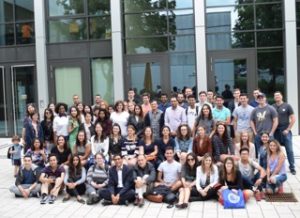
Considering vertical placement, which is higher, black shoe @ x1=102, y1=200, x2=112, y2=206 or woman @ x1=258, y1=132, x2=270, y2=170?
woman @ x1=258, y1=132, x2=270, y2=170

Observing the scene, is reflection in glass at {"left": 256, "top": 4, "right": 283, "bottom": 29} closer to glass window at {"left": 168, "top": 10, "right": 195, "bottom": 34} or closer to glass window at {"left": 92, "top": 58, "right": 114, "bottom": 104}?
glass window at {"left": 168, "top": 10, "right": 195, "bottom": 34}

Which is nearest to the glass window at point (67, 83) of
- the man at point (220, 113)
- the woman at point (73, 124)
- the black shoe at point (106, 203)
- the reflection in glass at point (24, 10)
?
the reflection in glass at point (24, 10)

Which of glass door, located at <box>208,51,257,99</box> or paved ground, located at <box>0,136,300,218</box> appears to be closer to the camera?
paved ground, located at <box>0,136,300,218</box>

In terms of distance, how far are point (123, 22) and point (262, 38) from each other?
516 cm

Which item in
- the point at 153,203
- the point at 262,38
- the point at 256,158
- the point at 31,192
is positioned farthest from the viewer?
the point at 262,38

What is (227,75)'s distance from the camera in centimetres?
1573

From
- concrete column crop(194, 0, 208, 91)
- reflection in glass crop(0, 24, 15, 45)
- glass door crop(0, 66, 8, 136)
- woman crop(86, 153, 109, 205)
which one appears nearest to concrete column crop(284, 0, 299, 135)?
concrete column crop(194, 0, 208, 91)

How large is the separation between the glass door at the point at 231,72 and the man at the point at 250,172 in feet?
23.3

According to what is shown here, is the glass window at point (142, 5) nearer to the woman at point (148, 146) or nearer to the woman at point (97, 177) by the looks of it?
the woman at point (148, 146)

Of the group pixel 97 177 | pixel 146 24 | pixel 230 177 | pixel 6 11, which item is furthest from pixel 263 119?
pixel 6 11

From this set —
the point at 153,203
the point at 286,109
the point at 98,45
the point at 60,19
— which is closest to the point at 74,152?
the point at 153,203

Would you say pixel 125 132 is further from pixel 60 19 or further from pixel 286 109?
pixel 60 19

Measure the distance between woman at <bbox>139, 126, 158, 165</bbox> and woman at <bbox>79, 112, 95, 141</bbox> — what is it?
135 centimetres

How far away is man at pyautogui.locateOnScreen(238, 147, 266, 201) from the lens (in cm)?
852
